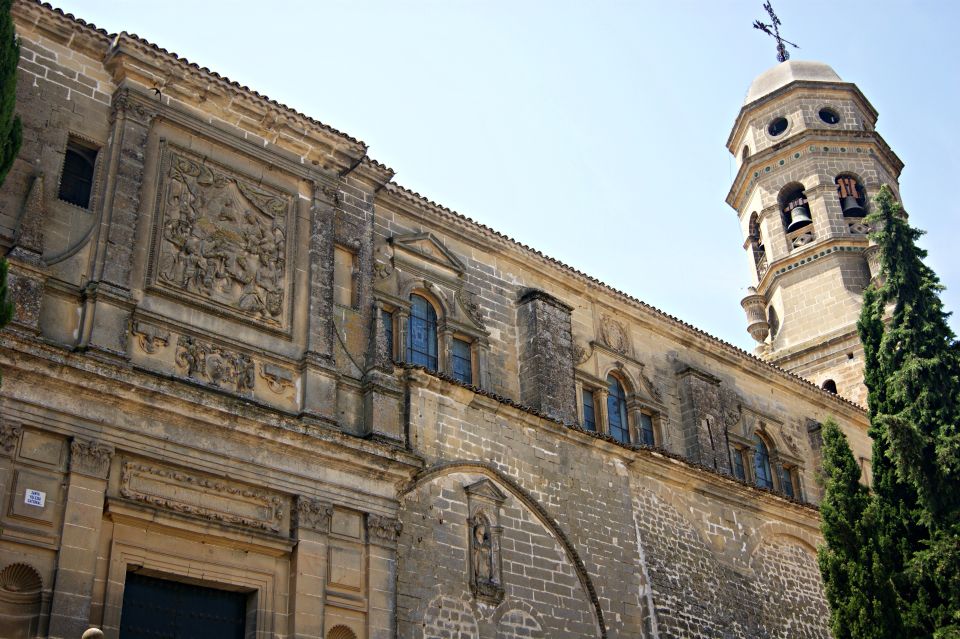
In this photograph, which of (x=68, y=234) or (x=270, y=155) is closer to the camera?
(x=68, y=234)

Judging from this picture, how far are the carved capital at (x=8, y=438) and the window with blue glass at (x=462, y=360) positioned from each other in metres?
7.58

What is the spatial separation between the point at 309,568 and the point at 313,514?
66 cm

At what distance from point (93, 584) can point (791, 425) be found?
1687 centimetres

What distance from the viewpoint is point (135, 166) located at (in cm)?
1358

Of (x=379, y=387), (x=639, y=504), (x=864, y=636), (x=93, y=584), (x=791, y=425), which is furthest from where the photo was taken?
(x=791, y=425)

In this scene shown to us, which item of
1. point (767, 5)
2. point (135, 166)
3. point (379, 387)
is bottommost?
point (379, 387)

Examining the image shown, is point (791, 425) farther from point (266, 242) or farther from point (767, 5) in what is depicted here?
point (767, 5)

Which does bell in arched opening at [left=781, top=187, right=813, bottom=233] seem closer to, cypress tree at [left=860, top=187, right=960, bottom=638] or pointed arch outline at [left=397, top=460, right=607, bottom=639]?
cypress tree at [left=860, top=187, right=960, bottom=638]

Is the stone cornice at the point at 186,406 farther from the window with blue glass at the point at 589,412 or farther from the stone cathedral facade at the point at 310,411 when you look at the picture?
the window with blue glass at the point at 589,412

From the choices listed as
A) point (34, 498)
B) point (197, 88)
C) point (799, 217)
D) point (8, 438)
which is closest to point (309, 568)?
point (34, 498)

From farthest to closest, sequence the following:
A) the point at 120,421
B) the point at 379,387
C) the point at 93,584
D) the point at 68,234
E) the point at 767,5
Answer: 1. the point at 767,5
2. the point at 379,387
3. the point at 68,234
4. the point at 120,421
5. the point at 93,584

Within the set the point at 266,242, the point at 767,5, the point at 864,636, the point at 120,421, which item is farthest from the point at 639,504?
the point at 767,5

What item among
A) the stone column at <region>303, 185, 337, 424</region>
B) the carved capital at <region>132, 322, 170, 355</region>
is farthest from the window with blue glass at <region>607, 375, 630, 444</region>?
the carved capital at <region>132, 322, 170, 355</region>

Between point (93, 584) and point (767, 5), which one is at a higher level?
point (767, 5)
